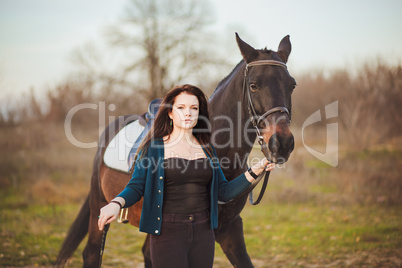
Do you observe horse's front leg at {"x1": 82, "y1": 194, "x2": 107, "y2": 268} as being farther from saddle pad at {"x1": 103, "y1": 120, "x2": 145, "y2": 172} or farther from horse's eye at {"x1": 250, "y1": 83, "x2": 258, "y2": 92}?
horse's eye at {"x1": 250, "y1": 83, "x2": 258, "y2": 92}

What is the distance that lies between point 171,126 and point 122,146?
4.68 feet

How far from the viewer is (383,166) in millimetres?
10570

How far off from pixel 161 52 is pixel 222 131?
13.9 meters

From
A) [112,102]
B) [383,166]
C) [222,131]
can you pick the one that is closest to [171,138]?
[222,131]

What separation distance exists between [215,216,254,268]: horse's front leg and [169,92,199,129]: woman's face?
122 centimetres

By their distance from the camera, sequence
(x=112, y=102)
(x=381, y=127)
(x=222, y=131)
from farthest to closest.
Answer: (x=112, y=102) → (x=381, y=127) → (x=222, y=131)

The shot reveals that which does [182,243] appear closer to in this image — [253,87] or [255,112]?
[255,112]

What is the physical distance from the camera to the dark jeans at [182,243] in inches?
80.1

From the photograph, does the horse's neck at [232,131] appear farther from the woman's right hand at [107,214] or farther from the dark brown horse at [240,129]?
the woman's right hand at [107,214]

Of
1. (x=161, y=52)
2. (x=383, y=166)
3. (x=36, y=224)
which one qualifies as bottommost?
Result: (x=36, y=224)

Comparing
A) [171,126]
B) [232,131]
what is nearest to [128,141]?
[232,131]

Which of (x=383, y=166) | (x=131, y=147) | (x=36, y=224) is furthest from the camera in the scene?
(x=383, y=166)

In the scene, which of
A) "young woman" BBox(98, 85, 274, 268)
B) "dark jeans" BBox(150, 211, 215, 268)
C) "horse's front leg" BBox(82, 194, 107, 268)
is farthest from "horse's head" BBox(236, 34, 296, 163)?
"horse's front leg" BBox(82, 194, 107, 268)

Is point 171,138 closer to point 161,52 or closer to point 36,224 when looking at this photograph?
point 36,224
